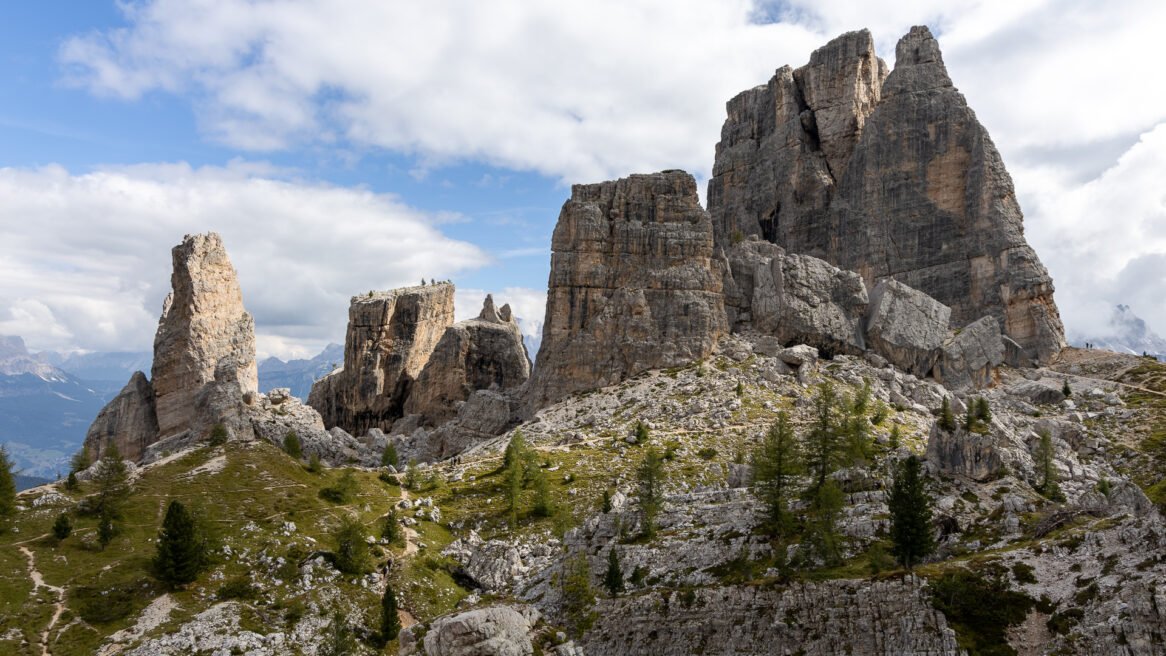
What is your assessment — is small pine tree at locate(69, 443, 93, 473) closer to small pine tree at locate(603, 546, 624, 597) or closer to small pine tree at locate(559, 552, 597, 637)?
small pine tree at locate(559, 552, 597, 637)

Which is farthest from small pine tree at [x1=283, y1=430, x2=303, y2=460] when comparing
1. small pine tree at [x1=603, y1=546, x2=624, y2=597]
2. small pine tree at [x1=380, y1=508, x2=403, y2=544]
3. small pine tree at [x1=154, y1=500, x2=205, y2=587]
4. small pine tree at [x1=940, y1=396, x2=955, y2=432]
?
small pine tree at [x1=940, y1=396, x2=955, y2=432]

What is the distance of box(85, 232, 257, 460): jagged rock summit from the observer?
128m

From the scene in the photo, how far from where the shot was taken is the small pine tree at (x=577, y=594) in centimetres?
6137

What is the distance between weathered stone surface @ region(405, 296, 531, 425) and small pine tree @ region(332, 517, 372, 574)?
78539 millimetres

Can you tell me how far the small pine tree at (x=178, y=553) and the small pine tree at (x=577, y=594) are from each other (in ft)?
124

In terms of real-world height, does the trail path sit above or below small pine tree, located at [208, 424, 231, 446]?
below

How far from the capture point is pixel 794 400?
11844 centimetres

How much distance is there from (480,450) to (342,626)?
60.4 m

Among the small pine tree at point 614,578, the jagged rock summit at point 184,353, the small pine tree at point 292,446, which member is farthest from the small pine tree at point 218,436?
the small pine tree at point 614,578

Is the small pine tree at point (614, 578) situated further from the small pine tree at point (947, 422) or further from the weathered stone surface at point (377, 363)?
the weathered stone surface at point (377, 363)

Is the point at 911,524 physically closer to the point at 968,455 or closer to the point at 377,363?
the point at 968,455

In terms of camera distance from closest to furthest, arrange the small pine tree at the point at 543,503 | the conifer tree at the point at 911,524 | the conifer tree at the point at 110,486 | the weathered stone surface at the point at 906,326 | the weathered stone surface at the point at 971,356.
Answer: the conifer tree at the point at 911,524, the conifer tree at the point at 110,486, the small pine tree at the point at 543,503, the weathered stone surface at the point at 971,356, the weathered stone surface at the point at 906,326

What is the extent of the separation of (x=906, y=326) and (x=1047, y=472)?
58566mm

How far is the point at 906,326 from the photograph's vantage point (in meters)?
136
